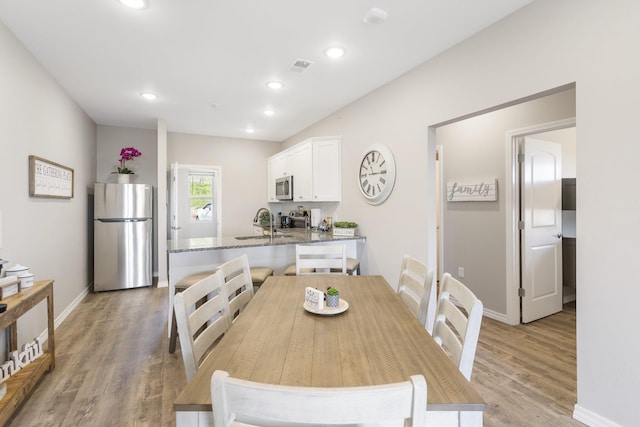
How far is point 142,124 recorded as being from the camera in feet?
16.6

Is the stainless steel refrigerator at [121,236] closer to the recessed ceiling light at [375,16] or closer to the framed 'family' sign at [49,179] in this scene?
the framed 'family' sign at [49,179]

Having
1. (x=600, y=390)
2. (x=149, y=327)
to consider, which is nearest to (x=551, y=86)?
(x=600, y=390)

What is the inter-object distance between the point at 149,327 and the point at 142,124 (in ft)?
11.0

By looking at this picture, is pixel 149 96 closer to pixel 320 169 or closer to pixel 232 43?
pixel 232 43

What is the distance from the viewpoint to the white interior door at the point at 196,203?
5527 mm

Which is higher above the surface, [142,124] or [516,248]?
[142,124]

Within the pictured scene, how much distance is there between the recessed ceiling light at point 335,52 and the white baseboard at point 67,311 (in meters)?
3.56

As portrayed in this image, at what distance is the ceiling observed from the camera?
212 centimetres

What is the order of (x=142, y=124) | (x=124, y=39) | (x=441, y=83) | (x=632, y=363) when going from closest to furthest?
(x=632, y=363), (x=124, y=39), (x=441, y=83), (x=142, y=124)

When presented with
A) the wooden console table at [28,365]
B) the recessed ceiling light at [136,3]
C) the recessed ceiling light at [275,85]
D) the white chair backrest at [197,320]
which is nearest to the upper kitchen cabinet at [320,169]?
the recessed ceiling light at [275,85]

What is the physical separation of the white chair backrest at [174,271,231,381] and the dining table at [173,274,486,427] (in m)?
0.12

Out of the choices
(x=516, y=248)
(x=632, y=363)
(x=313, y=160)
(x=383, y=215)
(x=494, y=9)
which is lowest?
(x=632, y=363)

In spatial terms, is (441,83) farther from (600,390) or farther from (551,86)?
(600,390)

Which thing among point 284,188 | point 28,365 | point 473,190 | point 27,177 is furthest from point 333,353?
point 284,188
